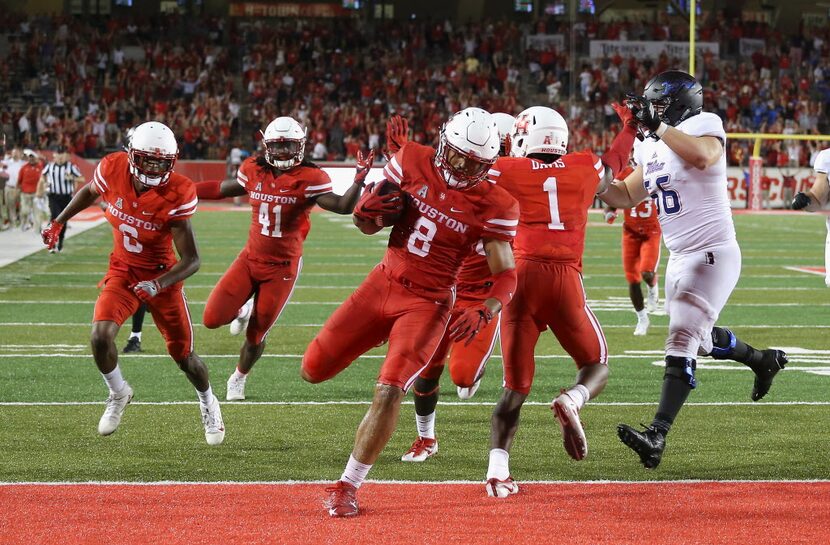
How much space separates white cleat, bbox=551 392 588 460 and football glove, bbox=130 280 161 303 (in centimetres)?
215

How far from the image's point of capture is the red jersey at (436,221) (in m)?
5.14

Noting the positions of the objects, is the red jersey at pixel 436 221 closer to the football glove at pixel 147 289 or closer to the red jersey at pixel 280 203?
the football glove at pixel 147 289

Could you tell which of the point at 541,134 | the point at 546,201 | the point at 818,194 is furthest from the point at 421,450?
the point at 818,194

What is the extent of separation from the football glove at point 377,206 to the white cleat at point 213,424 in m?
1.80

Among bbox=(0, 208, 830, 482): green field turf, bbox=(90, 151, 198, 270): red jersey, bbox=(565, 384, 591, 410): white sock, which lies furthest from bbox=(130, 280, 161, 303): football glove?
bbox=(565, 384, 591, 410): white sock

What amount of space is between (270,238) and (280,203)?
0.77 ft

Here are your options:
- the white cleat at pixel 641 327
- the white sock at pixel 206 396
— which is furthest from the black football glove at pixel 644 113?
the white cleat at pixel 641 327

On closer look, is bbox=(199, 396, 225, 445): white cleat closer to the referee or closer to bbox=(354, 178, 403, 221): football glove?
bbox=(354, 178, 403, 221): football glove

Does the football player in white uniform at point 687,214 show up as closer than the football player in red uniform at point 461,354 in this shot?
Yes

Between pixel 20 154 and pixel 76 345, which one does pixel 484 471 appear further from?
pixel 20 154

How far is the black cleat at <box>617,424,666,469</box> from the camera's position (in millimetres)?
5461

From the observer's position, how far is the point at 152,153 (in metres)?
6.25

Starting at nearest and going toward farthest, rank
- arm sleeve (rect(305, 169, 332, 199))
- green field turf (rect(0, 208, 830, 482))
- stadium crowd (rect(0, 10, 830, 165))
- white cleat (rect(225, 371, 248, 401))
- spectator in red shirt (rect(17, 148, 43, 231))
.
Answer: green field turf (rect(0, 208, 830, 482))
white cleat (rect(225, 371, 248, 401))
arm sleeve (rect(305, 169, 332, 199))
spectator in red shirt (rect(17, 148, 43, 231))
stadium crowd (rect(0, 10, 830, 165))

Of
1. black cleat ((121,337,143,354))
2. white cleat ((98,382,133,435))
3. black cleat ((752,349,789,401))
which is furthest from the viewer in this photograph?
black cleat ((121,337,143,354))
